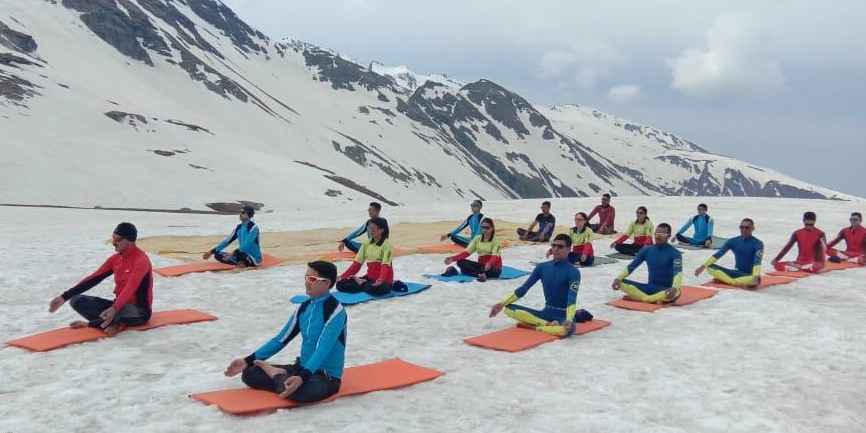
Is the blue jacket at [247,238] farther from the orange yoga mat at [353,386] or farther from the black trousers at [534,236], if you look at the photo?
the black trousers at [534,236]

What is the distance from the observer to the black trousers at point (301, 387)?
25.7 ft

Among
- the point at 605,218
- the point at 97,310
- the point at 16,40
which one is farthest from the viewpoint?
the point at 16,40

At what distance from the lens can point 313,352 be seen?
26.6 ft

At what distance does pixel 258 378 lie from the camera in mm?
8188

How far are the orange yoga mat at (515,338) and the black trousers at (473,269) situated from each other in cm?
561

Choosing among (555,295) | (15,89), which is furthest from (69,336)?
(15,89)

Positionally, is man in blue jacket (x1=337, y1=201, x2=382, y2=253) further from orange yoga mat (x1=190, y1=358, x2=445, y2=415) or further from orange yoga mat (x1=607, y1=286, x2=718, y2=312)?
orange yoga mat (x1=190, y1=358, x2=445, y2=415)

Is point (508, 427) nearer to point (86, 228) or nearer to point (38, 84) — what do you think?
point (86, 228)

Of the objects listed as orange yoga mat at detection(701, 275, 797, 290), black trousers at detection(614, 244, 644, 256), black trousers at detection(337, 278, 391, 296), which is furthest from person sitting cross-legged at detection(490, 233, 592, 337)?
black trousers at detection(614, 244, 644, 256)

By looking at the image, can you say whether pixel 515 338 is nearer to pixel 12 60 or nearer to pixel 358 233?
pixel 358 233

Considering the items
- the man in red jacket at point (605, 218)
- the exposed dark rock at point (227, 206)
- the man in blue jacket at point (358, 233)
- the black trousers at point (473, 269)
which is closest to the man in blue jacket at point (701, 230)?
the man in red jacket at point (605, 218)

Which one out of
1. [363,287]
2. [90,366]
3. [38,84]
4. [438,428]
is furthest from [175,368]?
[38,84]

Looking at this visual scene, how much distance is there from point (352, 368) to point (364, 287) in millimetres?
5756

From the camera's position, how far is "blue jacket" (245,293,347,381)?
7.96 metres
